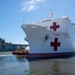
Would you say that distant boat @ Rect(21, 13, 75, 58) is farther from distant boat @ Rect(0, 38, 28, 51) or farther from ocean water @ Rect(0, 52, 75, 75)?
distant boat @ Rect(0, 38, 28, 51)

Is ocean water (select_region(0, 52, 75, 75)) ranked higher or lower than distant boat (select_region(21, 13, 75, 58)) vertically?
lower

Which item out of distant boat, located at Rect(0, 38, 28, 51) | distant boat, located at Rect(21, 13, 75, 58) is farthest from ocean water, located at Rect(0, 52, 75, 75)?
distant boat, located at Rect(0, 38, 28, 51)

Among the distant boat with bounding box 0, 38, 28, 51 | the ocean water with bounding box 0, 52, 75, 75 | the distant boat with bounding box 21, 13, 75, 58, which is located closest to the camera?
the ocean water with bounding box 0, 52, 75, 75

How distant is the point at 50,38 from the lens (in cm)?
1842

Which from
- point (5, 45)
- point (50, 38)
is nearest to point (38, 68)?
point (50, 38)

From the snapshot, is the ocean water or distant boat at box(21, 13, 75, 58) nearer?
the ocean water

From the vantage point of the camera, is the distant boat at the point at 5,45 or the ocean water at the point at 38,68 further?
the distant boat at the point at 5,45

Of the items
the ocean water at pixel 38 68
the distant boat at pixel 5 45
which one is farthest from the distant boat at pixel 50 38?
the distant boat at pixel 5 45

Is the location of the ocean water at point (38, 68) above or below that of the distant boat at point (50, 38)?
below

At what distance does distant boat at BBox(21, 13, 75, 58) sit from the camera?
1753 centimetres

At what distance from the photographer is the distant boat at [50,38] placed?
57.5 ft

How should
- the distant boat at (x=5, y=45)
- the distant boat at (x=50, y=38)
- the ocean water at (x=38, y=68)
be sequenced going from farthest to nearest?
the distant boat at (x=5, y=45)
the distant boat at (x=50, y=38)
the ocean water at (x=38, y=68)

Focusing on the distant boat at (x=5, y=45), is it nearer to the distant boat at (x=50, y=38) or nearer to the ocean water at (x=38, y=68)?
Answer: the distant boat at (x=50, y=38)

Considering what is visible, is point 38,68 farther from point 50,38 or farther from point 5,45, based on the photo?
point 5,45
